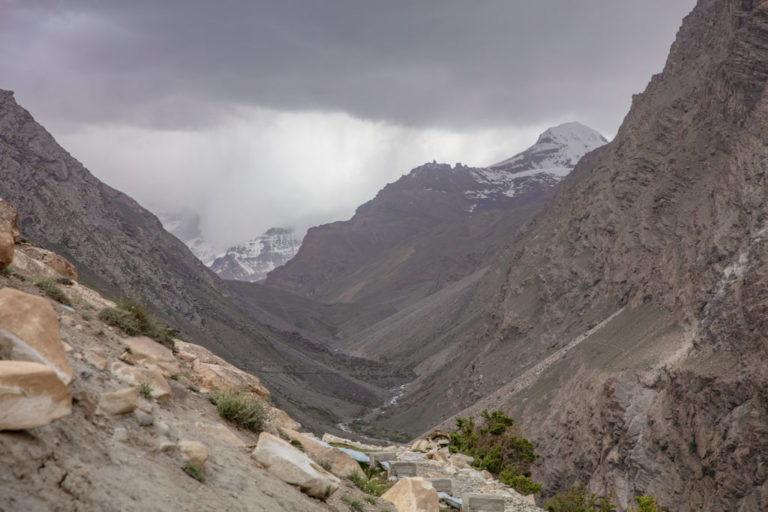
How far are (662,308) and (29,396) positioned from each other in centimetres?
5731

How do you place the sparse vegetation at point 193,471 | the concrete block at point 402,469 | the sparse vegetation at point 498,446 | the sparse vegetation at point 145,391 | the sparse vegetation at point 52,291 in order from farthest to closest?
the sparse vegetation at point 498,446
the concrete block at point 402,469
the sparse vegetation at point 52,291
the sparse vegetation at point 145,391
the sparse vegetation at point 193,471

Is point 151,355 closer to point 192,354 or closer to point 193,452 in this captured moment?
point 192,354

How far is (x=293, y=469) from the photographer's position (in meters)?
8.82

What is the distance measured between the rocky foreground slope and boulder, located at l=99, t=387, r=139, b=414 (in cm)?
1

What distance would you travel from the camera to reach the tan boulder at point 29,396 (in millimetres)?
5348

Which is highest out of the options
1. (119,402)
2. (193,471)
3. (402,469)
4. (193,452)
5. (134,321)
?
(134,321)

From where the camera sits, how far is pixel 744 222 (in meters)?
47.2

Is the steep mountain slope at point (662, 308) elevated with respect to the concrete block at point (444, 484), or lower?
elevated

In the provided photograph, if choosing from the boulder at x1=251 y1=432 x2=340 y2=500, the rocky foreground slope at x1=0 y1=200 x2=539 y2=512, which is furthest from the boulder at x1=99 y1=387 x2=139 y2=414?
the boulder at x1=251 y1=432 x2=340 y2=500

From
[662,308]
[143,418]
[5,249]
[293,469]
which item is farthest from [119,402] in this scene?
[662,308]

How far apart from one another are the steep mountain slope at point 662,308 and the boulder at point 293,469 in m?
33.2

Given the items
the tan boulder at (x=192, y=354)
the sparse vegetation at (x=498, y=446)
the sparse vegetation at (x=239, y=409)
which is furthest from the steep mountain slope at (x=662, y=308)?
the sparse vegetation at (x=239, y=409)

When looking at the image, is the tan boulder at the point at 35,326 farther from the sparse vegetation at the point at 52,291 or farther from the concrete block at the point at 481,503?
the concrete block at the point at 481,503

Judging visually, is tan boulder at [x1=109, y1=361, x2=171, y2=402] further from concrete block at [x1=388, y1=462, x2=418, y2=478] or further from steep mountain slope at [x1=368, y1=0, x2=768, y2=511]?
steep mountain slope at [x1=368, y1=0, x2=768, y2=511]
